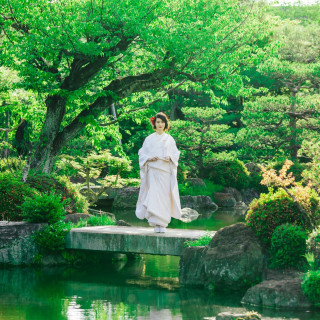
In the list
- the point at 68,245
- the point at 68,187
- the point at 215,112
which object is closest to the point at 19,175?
the point at 68,187

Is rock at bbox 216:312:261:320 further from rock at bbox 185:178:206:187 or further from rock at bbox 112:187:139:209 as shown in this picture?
rock at bbox 185:178:206:187

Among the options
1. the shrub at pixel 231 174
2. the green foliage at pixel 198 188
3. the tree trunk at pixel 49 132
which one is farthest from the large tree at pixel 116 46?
the shrub at pixel 231 174

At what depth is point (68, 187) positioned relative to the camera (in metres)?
10.6

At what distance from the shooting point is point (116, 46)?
39.0ft

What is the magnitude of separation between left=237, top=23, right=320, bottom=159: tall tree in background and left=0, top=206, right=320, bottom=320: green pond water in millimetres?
15276

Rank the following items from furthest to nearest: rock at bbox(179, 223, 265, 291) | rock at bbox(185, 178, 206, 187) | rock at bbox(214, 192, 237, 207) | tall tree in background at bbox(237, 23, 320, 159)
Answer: rock at bbox(185, 178, 206, 187) → tall tree in background at bbox(237, 23, 320, 159) → rock at bbox(214, 192, 237, 207) → rock at bbox(179, 223, 265, 291)

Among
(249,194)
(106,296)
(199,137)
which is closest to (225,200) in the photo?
(249,194)

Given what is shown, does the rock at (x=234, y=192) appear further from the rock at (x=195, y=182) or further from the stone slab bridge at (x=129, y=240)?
the stone slab bridge at (x=129, y=240)

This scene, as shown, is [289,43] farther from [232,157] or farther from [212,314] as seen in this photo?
[212,314]

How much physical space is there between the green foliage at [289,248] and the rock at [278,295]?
476 mm

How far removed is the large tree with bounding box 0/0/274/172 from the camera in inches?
431

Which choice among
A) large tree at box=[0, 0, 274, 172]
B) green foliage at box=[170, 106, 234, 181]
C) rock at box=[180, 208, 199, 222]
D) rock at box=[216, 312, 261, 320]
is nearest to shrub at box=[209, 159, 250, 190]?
green foliage at box=[170, 106, 234, 181]

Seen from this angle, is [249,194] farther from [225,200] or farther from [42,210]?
[42,210]

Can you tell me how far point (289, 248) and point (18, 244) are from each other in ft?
14.0
